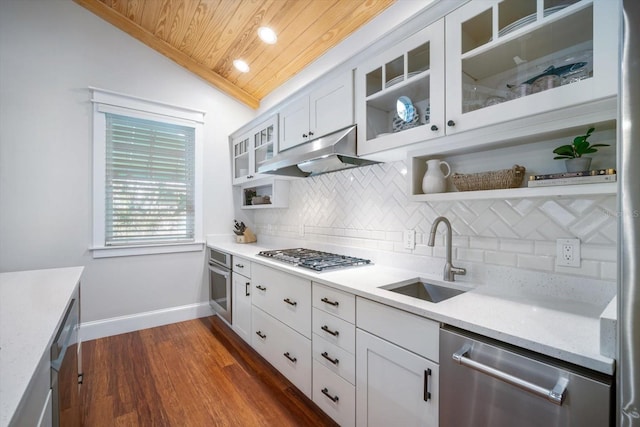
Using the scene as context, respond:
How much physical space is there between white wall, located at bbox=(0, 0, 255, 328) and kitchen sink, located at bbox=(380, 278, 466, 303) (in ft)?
8.97

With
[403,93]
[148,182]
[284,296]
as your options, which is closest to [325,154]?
[403,93]

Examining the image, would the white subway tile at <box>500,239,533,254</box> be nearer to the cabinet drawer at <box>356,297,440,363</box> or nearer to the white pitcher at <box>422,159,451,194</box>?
the white pitcher at <box>422,159,451,194</box>

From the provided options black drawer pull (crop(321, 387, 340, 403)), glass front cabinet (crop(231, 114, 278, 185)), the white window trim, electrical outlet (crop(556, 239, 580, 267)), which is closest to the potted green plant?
electrical outlet (crop(556, 239, 580, 267))

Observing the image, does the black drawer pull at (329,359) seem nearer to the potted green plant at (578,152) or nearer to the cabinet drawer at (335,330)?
the cabinet drawer at (335,330)

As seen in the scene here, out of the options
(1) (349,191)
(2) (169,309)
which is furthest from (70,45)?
(1) (349,191)

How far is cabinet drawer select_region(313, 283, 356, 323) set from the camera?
147 centimetres

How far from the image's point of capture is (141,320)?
310 centimetres

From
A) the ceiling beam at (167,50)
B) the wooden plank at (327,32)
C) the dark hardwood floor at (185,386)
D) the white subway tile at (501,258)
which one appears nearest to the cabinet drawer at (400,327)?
the white subway tile at (501,258)

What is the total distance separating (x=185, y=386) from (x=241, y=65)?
314 cm

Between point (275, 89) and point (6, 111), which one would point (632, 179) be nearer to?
point (275, 89)

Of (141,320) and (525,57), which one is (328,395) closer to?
(525,57)

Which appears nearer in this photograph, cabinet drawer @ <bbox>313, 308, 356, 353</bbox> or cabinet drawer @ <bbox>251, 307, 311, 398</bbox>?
cabinet drawer @ <bbox>313, 308, 356, 353</bbox>

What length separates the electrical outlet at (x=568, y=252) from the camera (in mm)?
1218

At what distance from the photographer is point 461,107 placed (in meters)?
1.29
